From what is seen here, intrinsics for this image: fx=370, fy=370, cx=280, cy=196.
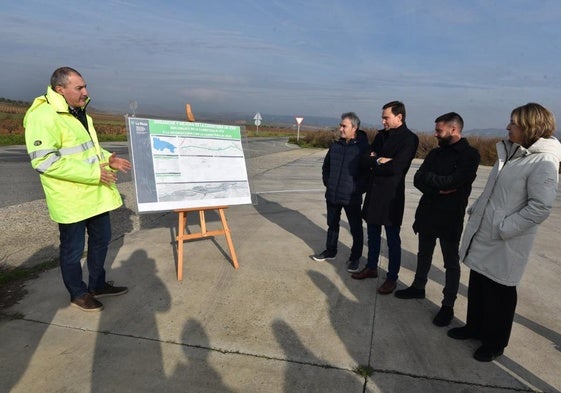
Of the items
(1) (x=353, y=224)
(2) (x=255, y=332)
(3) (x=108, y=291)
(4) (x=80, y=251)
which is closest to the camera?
(2) (x=255, y=332)

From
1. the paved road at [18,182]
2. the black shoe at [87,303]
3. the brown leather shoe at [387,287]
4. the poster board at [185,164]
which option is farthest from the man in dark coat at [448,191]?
the black shoe at [87,303]

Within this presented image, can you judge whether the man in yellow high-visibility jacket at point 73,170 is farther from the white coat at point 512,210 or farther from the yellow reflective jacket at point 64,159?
the white coat at point 512,210

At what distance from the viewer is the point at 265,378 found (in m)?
2.41

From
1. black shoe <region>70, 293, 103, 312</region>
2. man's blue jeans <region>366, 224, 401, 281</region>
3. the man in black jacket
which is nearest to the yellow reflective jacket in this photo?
black shoe <region>70, 293, 103, 312</region>

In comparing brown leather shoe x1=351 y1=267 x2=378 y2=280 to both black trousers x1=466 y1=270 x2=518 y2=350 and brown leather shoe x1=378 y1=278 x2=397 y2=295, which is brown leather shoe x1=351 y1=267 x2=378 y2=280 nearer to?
brown leather shoe x1=378 y1=278 x2=397 y2=295

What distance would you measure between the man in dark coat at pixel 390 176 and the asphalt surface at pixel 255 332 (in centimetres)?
54

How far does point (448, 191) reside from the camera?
10.2ft

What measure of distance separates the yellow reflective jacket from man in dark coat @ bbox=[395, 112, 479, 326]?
2.76 metres

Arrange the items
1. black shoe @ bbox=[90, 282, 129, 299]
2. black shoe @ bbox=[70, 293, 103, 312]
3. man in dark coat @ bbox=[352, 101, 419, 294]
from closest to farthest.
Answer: black shoe @ bbox=[70, 293, 103, 312] → black shoe @ bbox=[90, 282, 129, 299] → man in dark coat @ bbox=[352, 101, 419, 294]

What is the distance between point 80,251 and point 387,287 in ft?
9.28

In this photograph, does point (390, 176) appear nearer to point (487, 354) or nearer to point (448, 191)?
point (448, 191)

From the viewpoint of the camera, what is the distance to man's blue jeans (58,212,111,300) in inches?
120

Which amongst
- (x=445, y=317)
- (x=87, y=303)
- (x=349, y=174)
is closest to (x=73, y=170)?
(x=87, y=303)

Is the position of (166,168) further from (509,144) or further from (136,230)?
(509,144)
